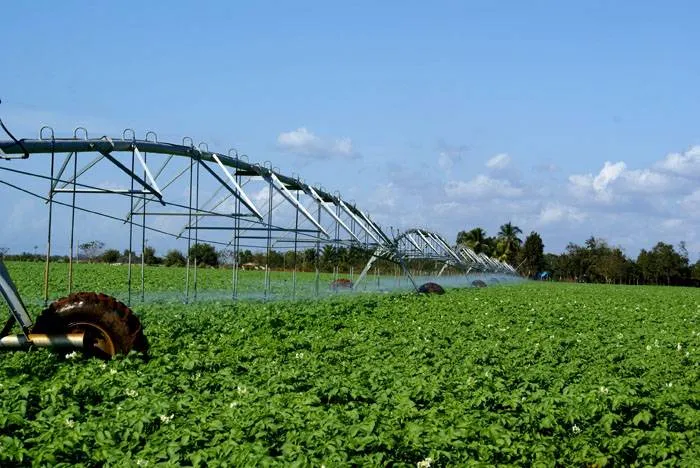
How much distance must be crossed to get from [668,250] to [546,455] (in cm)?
9912

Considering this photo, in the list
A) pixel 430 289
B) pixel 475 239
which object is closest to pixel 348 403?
pixel 430 289

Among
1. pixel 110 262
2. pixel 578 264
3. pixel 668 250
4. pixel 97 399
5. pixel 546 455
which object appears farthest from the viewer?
pixel 578 264

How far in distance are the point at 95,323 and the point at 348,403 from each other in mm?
3616

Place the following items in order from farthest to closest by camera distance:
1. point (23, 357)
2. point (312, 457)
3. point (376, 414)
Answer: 1. point (23, 357)
2. point (376, 414)
3. point (312, 457)

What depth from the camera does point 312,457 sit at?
16.8ft

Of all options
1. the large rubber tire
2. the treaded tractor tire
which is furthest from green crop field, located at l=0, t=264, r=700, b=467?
the treaded tractor tire

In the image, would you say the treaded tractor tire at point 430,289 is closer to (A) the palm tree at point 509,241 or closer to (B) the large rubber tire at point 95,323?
(B) the large rubber tire at point 95,323

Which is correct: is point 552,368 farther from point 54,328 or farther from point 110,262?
point 110,262

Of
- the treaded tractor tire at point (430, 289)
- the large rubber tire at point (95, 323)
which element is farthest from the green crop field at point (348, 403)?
the treaded tractor tire at point (430, 289)

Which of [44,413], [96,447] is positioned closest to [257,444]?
[96,447]

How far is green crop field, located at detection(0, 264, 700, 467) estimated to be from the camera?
213 inches

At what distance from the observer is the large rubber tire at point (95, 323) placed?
9.06 meters

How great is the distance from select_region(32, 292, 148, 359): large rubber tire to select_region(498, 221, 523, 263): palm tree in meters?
100

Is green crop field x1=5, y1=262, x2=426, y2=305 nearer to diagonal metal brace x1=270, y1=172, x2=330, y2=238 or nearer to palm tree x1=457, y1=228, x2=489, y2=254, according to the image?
diagonal metal brace x1=270, y1=172, x2=330, y2=238
